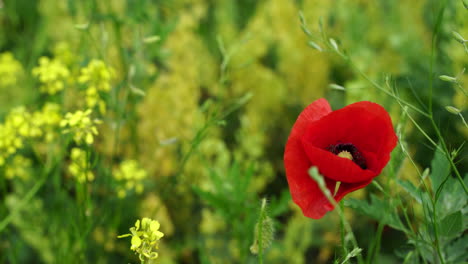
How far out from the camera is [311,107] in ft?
2.31

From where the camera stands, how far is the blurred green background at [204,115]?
1219 millimetres

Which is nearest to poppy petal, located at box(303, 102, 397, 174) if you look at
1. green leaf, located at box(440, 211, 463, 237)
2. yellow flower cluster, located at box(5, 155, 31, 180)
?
green leaf, located at box(440, 211, 463, 237)

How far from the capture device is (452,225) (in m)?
0.74

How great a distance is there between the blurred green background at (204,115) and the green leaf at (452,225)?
1.13 feet

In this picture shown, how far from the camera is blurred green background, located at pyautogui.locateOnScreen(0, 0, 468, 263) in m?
1.22

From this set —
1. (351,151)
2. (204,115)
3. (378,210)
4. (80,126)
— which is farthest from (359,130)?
(204,115)

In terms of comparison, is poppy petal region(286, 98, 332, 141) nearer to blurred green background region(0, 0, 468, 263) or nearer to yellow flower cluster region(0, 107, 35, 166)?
blurred green background region(0, 0, 468, 263)

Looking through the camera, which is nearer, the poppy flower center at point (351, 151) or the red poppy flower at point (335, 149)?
the red poppy flower at point (335, 149)

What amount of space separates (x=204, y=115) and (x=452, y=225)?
1061 mm

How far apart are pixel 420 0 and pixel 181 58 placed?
92 cm

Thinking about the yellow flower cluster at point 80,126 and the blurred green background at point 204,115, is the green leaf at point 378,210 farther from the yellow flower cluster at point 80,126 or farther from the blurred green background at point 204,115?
the yellow flower cluster at point 80,126

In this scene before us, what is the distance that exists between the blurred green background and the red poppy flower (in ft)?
1.02

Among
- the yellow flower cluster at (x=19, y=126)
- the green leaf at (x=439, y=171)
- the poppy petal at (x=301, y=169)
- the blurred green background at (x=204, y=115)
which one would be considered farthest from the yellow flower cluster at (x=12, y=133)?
the green leaf at (x=439, y=171)

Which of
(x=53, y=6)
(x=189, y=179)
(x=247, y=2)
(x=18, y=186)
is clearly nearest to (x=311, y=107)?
(x=189, y=179)
